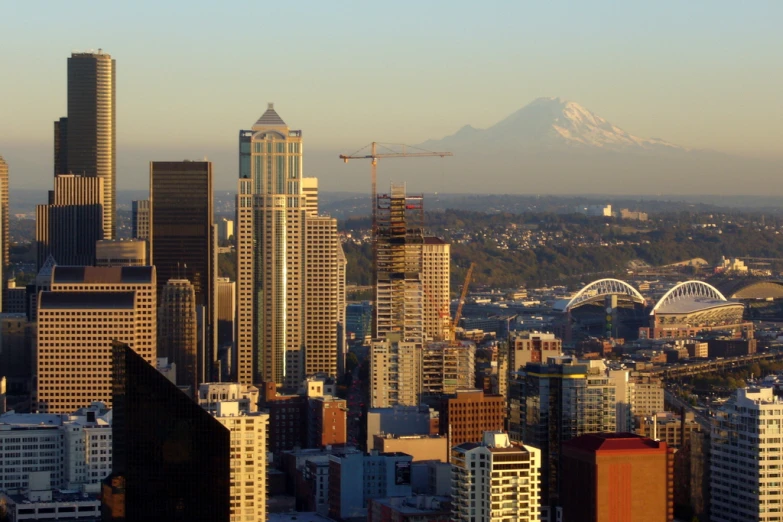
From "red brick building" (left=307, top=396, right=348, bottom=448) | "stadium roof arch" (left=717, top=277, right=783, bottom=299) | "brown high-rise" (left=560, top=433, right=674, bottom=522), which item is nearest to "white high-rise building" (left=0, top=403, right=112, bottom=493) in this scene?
"red brick building" (left=307, top=396, right=348, bottom=448)

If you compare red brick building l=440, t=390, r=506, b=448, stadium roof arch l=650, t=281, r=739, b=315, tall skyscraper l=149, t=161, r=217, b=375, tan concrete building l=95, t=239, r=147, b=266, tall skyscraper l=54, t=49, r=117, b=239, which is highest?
tall skyscraper l=54, t=49, r=117, b=239

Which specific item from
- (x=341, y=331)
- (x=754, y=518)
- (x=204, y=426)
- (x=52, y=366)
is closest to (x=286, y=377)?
(x=341, y=331)

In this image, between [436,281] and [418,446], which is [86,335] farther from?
[436,281]

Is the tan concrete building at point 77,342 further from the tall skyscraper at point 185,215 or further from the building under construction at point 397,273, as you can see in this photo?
the tall skyscraper at point 185,215

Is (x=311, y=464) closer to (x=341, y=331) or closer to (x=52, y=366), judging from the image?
(x=52, y=366)

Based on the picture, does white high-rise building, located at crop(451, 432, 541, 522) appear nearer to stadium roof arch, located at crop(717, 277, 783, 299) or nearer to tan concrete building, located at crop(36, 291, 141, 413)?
tan concrete building, located at crop(36, 291, 141, 413)

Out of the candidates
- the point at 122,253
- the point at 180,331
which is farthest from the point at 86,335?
the point at 122,253

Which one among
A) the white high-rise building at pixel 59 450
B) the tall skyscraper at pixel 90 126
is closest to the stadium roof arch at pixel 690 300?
the tall skyscraper at pixel 90 126
